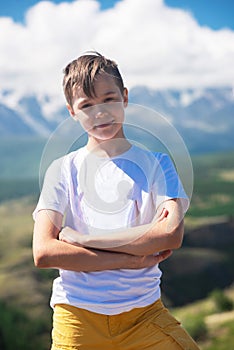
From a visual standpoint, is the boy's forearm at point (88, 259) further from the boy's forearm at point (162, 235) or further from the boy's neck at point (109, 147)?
the boy's neck at point (109, 147)

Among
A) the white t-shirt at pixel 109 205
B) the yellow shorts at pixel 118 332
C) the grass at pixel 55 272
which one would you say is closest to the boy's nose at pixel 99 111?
Answer: the white t-shirt at pixel 109 205

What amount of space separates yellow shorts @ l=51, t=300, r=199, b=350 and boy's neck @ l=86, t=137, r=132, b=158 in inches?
12.3

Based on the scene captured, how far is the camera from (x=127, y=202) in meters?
1.19

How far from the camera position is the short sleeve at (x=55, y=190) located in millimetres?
1231

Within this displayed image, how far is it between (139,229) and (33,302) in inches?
203

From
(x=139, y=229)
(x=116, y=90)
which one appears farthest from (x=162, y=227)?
(x=116, y=90)

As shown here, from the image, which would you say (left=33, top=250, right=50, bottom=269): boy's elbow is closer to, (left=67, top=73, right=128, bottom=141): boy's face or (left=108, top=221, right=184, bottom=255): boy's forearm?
(left=108, top=221, right=184, bottom=255): boy's forearm

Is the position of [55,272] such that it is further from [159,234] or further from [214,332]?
[159,234]

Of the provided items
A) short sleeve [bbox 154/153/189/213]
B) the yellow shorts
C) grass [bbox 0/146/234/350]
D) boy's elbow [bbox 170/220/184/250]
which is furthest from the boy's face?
grass [bbox 0/146/234/350]

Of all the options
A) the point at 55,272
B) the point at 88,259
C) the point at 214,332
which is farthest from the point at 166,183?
the point at 55,272

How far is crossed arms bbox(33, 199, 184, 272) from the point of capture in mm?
1167

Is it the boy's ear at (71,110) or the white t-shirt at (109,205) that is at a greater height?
the boy's ear at (71,110)

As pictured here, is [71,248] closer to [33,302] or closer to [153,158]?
[153,158]

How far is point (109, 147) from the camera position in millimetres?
1229
